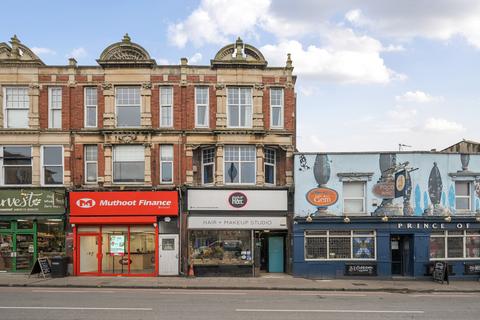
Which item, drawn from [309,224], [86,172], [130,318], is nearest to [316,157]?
[309,224]

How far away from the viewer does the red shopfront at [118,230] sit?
23.5 m

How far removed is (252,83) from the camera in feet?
80.4

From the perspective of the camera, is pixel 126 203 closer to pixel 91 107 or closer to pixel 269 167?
pixel 91 107

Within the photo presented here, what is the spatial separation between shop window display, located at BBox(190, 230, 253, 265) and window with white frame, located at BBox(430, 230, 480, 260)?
973 cm

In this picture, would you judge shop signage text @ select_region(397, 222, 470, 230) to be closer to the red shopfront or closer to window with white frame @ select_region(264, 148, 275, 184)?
window with white frame @ select_region(264, 148, 275, 184)

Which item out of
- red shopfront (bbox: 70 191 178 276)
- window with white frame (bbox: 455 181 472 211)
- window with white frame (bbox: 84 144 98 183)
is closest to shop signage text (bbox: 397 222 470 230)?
window with white frame (bbox: 455 181 472 211)

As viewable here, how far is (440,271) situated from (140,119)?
680 inches

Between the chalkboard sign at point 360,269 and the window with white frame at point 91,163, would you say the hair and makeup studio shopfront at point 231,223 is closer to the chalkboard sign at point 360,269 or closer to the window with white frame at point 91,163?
the chalkboard sign at point 360,269

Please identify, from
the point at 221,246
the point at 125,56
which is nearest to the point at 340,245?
the point at 221,246

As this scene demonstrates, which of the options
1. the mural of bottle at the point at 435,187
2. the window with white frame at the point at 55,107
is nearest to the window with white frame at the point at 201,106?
the window with white frame at the point at 55,107

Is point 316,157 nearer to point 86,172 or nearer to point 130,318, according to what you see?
point 86,172

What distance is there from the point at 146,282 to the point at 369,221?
459 inches

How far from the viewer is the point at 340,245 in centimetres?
2361

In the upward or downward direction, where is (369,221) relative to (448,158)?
downward
